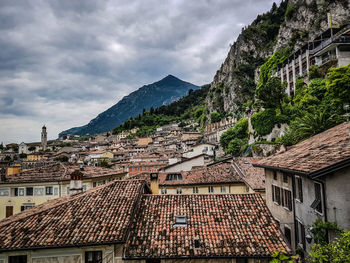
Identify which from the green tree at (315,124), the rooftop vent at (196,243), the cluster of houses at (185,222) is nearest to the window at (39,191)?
the cluster of houses at (185,222)

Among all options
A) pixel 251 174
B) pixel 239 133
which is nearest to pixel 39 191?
pixel 251 174

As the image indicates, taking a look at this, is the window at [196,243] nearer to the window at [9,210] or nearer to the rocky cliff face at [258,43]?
the window at [9,210]

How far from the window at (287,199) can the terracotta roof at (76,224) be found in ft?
31.5

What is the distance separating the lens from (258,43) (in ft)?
404

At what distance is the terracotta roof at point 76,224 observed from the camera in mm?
9625

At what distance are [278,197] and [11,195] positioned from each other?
86.7 feet

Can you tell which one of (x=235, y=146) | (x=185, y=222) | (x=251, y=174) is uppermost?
(x=235, y=146)

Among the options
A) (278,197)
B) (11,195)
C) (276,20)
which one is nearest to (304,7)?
(276,20)

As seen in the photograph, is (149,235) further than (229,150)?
No

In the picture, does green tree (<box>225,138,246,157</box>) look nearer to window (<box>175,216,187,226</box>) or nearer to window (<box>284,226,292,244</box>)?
window (<box>284,226,292,244</box>)

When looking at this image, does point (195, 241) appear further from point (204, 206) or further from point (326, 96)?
point (326, 96)

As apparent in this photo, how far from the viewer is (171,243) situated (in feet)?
33.7

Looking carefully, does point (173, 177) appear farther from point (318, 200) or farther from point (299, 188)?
point (318, 200)

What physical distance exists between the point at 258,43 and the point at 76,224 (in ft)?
438
